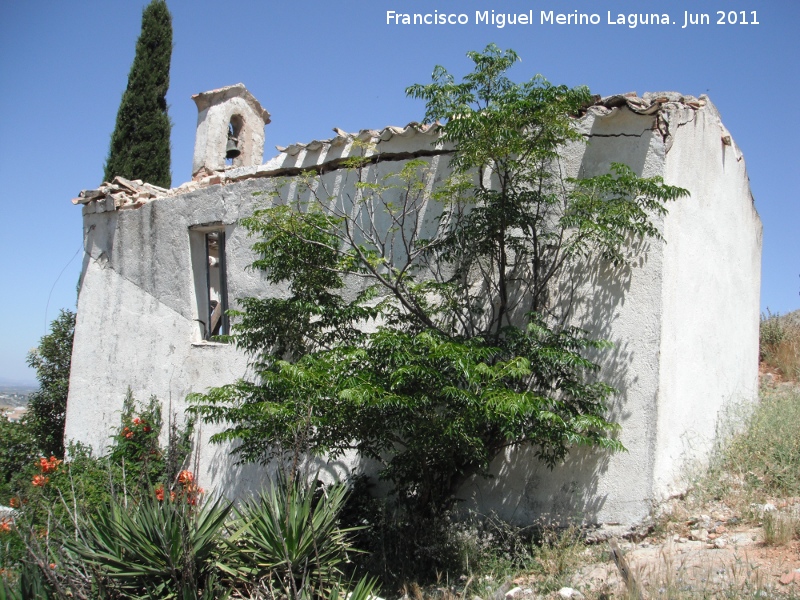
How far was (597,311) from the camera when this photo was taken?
6285 mm

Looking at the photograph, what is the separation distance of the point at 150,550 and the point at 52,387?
712cm

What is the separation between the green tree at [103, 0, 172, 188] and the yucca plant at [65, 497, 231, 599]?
388 inches

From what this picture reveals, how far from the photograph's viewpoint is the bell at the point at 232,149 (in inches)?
402

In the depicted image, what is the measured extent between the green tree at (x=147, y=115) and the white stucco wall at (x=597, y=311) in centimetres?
367

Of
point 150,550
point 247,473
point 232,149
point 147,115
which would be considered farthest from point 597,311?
point 147,115

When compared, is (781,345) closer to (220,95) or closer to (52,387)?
(220,95)

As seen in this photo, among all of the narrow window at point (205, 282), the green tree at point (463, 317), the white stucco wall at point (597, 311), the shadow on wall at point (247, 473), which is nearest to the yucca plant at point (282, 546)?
the green tree at point (463, 317)

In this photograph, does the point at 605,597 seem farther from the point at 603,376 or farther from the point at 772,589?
the point at 603,376

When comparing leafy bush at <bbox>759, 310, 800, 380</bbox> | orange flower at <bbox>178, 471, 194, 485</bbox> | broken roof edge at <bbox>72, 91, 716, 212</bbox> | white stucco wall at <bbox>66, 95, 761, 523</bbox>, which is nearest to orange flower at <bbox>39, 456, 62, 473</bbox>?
white stucco wall at <bbox>66, 95, 761, 523</bbox>

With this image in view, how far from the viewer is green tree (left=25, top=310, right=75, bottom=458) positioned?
10492mm

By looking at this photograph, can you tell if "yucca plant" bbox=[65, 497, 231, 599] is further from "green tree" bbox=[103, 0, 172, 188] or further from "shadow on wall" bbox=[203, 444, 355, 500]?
"green tree" bbox=[103, 0, 172, 188]

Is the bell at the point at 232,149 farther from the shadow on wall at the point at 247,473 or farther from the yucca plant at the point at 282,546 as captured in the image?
the yucca plant at the point at 282,546

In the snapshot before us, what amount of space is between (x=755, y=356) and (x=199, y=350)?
7399mm

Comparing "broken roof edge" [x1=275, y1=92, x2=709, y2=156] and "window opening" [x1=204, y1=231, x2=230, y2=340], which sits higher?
"broken roof edge" [x1=275, y1=92, x2=709, y2=156]
